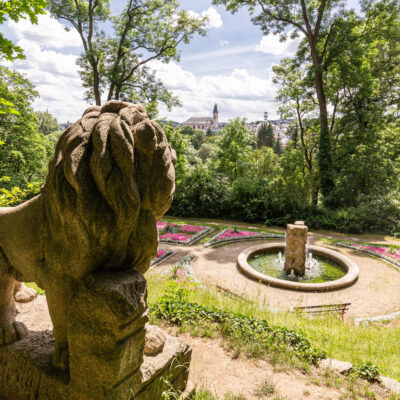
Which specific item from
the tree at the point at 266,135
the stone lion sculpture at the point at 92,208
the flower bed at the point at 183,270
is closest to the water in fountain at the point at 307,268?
the flower bed at the point at 183,270

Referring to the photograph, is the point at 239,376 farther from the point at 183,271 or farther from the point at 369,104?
the point at 369,104

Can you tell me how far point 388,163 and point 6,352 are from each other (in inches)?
776

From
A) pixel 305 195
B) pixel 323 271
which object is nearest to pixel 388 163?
pixel 305 195

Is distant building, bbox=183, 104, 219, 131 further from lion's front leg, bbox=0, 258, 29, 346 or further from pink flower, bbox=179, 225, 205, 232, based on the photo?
lion's front leg, bbox=0, 258, 29, 346

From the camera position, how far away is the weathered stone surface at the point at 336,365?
3588 mm

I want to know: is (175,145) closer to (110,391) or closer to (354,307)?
(354,307)

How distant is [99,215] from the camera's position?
6.01 ft

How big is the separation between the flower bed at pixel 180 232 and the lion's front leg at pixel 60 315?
31.8 feet

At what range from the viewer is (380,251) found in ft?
36.6

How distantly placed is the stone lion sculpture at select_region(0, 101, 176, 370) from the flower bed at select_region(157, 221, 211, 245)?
9794 mm

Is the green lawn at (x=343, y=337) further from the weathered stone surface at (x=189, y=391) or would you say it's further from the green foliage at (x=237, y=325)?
the weathered stone surface at (x=189, y=391)

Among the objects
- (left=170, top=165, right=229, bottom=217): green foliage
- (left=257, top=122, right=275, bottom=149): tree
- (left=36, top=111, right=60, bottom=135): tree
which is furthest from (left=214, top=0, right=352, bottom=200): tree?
(left=36, top=111, right=60, bottom=135): tree

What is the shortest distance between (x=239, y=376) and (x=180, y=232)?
33.7ft

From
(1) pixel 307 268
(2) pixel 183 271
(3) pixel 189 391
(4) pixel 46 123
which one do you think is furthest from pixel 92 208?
(4) pixel 46 123
